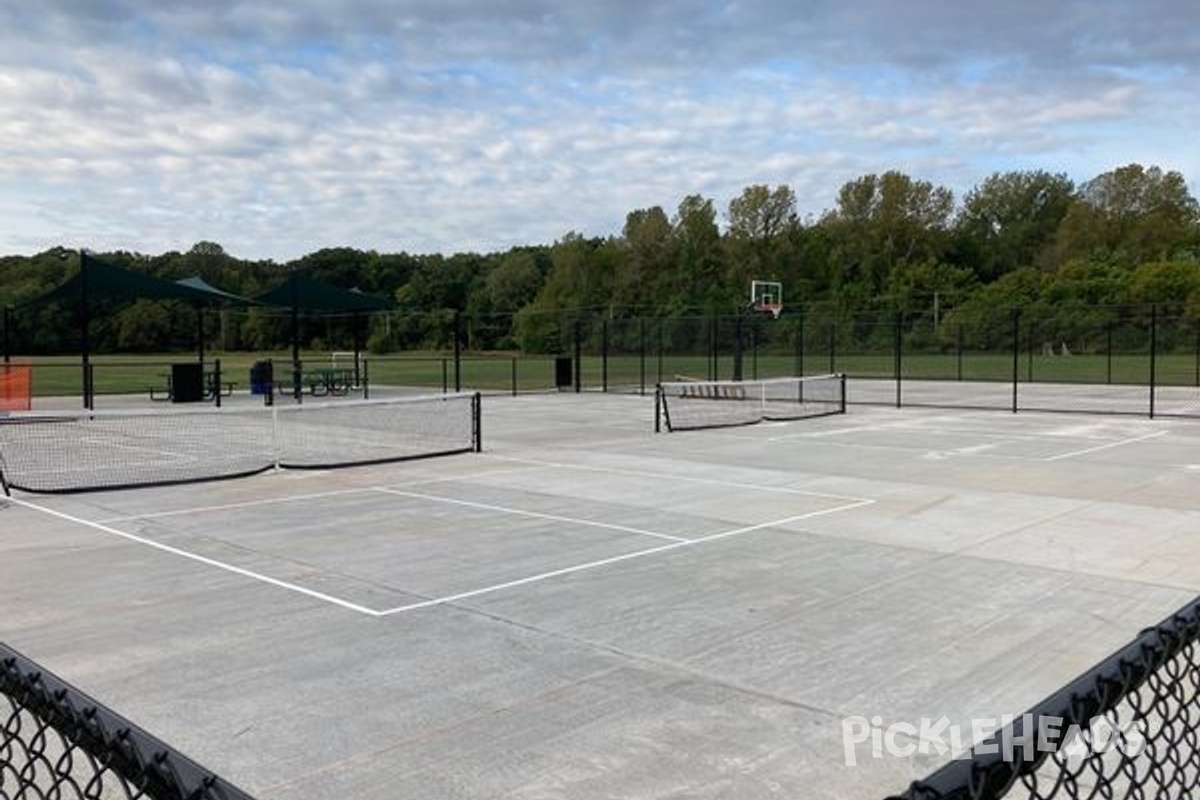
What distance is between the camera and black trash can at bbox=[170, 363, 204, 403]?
27203mm

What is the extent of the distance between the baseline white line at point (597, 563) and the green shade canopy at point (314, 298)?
20.9 meters

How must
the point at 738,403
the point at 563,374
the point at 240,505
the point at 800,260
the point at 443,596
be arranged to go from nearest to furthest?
1. the point at 443,596
2. the point at 240,505
3. the point at 738,403
4. the point at 563,374
5. the point at 800,260

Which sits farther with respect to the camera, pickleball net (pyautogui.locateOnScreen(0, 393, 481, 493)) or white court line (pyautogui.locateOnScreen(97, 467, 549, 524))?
pickleball net (pyautogui.locateOnScreen(0, 393, 481, 493))

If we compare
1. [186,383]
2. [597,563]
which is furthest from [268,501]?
[186,383]

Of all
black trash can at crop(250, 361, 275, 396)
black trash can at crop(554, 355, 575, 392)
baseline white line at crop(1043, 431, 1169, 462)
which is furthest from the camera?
black trash can at crop(554, 355, 575, 392)

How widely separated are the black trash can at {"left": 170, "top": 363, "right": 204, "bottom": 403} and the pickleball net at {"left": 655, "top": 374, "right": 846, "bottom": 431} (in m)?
12.6

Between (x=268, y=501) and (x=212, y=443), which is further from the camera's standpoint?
(x=212, y=443)

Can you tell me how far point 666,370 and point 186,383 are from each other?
22501 mm

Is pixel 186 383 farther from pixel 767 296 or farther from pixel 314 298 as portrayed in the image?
pixel 767 296

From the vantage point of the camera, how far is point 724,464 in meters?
14.4

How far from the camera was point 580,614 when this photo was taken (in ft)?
21.8

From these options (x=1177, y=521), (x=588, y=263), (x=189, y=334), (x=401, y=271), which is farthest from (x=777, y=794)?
(x=401, y=271)

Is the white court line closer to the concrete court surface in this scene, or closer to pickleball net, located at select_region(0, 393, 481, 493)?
the concrete court surface

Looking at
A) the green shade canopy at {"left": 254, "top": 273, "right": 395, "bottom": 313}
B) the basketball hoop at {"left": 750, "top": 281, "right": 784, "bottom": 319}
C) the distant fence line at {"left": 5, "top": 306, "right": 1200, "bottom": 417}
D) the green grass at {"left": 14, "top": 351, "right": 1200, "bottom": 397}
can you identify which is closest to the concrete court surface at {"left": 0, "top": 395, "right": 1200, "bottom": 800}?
the green shade canopy at {"left": 254, "top": 273, "right": 395, "bottom": 313}
